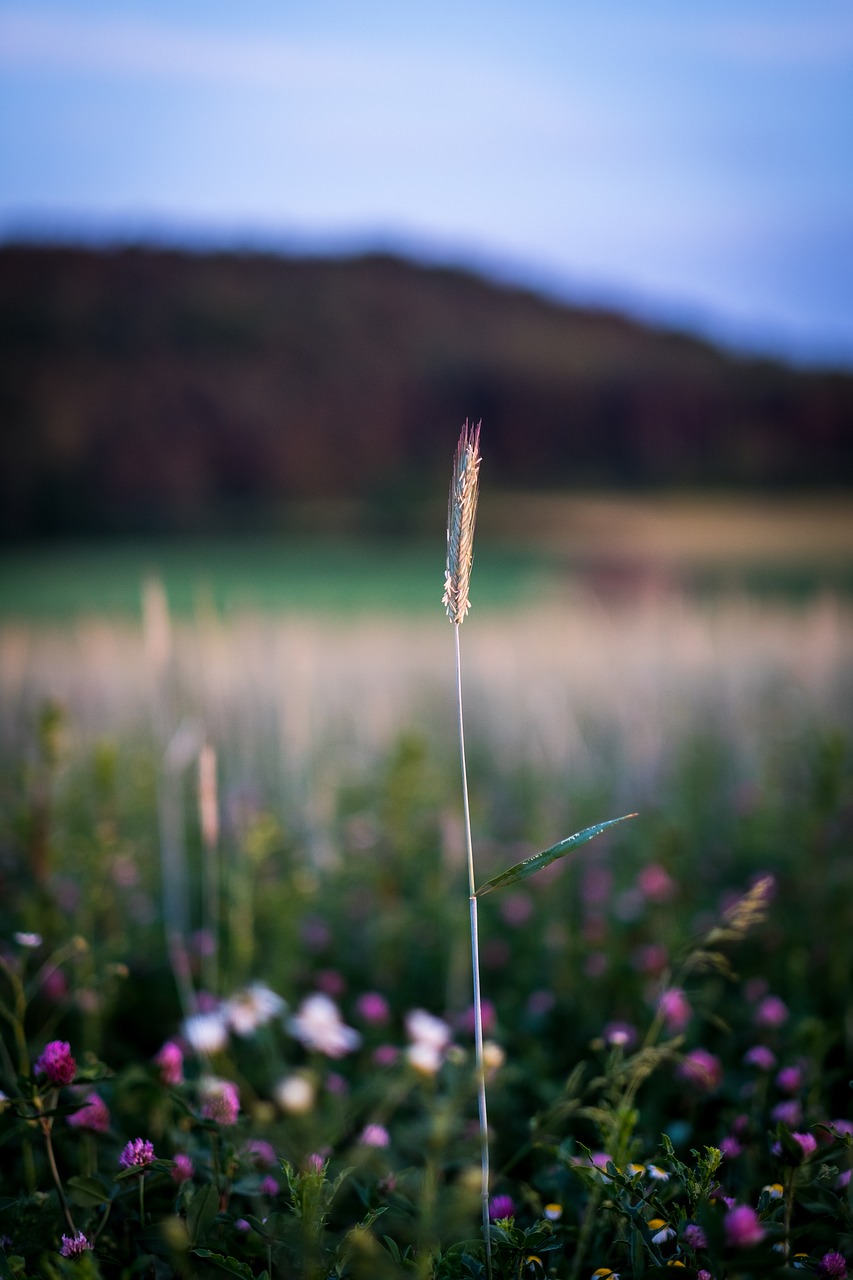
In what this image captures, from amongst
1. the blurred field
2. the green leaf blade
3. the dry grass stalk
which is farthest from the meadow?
the blurred field

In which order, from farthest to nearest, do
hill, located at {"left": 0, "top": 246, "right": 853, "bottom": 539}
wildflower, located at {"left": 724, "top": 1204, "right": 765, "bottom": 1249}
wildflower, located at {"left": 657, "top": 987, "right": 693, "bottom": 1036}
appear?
hill, located at {"left": 0, "top": 246, "right": 853, "bottom": 539}, wildflower, located at {"left": 657, "top": 987, "right": 693, "bottom": 1036}, wildflower, located at {"left": 724, "top": 1204, "right": 765, "bottom": 1249}

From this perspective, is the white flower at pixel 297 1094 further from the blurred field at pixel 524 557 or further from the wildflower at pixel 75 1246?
the blurred field at pixel 524 557

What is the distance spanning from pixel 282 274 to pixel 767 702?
6300 millimetres

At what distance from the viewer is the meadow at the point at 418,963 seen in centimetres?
83

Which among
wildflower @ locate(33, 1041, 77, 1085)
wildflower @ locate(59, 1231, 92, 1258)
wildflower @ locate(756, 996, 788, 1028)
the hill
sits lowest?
wildflower @ locate(756, 996, 788, 1028)

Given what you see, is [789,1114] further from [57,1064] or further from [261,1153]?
[57,1064]

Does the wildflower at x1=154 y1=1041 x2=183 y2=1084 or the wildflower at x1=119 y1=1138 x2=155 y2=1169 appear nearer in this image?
the wildflower at x1=119 y1=1138 x2=155 y2=1169

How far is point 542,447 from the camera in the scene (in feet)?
27.1

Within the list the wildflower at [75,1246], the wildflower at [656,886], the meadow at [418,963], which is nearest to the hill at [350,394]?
the meadow at [418,963]

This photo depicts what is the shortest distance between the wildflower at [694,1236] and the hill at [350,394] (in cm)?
686

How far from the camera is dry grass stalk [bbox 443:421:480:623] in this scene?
27.3 inches

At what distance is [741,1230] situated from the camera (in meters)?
0.61

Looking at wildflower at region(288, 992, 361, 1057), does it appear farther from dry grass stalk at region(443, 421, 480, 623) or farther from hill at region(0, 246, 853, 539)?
hill at region(0, 246, 853, 539)

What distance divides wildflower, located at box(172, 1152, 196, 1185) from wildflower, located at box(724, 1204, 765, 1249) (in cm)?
53
